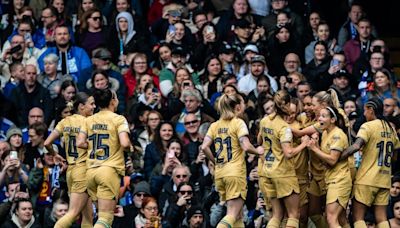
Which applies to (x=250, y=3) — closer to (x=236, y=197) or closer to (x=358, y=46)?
(x=358, y=46)

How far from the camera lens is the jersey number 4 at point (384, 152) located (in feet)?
78.7

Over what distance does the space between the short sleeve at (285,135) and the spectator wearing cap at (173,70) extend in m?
5.46

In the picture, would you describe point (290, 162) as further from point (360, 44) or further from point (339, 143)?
point (360, 44)

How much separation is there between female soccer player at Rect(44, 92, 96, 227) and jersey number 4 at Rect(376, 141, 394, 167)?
3.82 metres

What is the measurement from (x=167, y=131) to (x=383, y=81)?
339 cm

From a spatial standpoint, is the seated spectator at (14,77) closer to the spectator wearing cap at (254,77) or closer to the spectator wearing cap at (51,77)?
the spectator wearing cap at (51,77)

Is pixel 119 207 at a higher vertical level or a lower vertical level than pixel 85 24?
lower

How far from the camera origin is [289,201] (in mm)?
24062

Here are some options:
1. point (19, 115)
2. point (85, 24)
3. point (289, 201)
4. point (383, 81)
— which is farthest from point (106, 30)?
point (289, 201)

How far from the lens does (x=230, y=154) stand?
80.7ft

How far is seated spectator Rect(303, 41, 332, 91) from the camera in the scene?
2903cm

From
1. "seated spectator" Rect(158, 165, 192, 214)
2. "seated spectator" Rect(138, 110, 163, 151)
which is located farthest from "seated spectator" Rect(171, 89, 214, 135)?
"seated spectator" Rect(158, 165, 192, 214)

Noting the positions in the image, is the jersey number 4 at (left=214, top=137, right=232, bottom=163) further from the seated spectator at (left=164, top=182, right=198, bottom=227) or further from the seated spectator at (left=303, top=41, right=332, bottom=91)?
the seated spectator at (left=303, top=41, right=332, bottom=91)

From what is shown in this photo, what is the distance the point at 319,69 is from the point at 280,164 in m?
5.45
